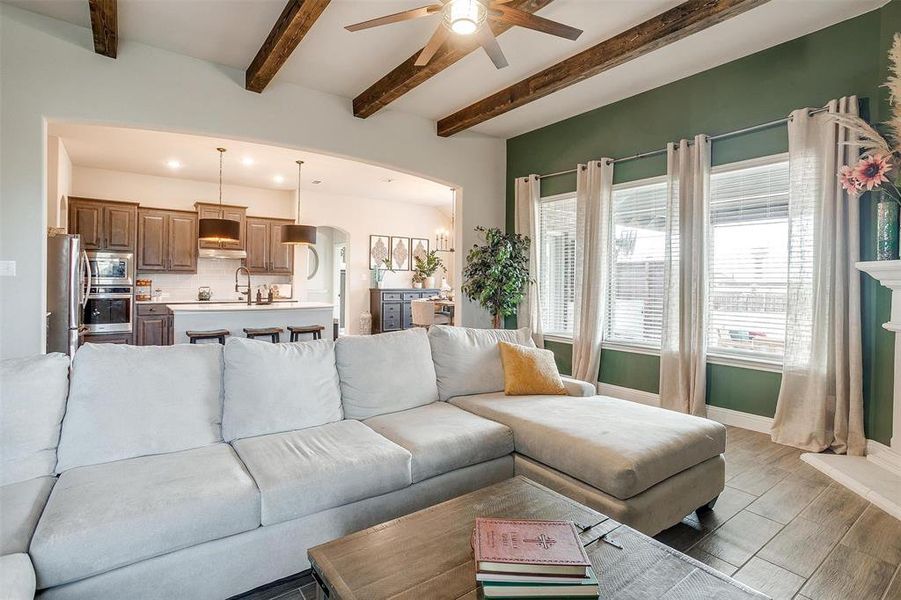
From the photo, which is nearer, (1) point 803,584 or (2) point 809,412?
(1) point 803,584

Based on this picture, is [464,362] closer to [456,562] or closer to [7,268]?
[456,562]

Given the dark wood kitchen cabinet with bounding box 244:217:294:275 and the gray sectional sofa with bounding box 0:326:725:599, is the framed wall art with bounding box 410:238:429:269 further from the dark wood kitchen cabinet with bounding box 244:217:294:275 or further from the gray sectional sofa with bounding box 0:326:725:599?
the gray sectional sofa with bounding box 0:326:725:599

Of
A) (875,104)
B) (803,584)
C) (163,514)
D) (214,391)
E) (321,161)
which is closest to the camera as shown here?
(163,514)

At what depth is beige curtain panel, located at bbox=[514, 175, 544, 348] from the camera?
5551 mm

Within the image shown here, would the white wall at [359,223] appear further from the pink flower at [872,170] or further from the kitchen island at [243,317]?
the pink flower at [872,170]

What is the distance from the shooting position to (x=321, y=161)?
6.59m

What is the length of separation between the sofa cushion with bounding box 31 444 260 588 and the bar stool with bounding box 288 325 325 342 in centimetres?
382

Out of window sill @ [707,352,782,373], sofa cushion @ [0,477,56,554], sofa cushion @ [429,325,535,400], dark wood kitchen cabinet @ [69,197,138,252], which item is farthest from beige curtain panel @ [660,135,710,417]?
dark wood kitchen cabinet @ [69,197,138,252]

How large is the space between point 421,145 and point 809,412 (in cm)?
446

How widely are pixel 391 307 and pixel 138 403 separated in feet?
23.9

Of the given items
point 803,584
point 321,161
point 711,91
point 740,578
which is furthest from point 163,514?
point 321,161

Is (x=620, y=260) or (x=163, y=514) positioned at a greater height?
(x=620, y=260)

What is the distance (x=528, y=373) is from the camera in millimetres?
3080

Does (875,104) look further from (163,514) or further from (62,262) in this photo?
(62,262)
